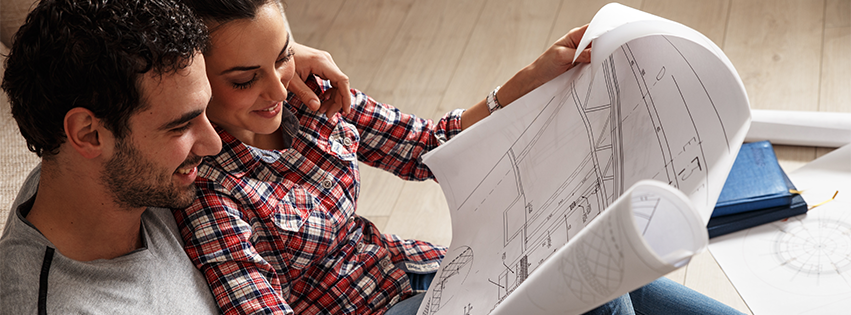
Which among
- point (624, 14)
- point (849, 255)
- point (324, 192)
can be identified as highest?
point (624, 14)

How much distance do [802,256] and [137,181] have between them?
1132 millimetres

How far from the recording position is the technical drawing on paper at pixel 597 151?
576 millimetres

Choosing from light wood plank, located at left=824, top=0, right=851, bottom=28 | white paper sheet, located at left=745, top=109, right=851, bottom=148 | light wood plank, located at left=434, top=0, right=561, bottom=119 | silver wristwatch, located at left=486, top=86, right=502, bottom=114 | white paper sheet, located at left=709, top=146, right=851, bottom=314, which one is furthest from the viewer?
light wood plank, located at left=434, top=0, right=561, bottom=119

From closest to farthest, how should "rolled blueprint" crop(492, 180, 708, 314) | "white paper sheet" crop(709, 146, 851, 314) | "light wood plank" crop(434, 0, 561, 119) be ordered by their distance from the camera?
"rolled blueprint" crop(492, 180, 708, 314) → "white paper sheet" crop(709, 146, 851, 314) → "light wood plank" crop(434, 0, 561, 119)

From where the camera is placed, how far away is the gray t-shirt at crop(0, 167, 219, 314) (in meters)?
0.67

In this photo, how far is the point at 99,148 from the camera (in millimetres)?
677

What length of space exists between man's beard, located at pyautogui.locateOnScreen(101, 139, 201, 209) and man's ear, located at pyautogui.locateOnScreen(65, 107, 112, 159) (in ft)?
0.06

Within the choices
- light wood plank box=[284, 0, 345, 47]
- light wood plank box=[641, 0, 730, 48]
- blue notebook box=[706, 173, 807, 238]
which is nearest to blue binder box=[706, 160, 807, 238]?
blue notebook box=[706, 173, 807, 238]

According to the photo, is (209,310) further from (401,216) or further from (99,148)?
(401,216)

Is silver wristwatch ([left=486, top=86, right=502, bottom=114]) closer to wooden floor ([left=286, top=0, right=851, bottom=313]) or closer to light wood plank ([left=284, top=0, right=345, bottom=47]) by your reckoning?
wooden floor ([left=286, top=0, right=851, bottom=313])

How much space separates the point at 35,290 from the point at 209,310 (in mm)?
199

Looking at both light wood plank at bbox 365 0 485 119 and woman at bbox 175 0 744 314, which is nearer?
woman at bbox 175 0 744 314

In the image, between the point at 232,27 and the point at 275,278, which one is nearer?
the point at 232,27

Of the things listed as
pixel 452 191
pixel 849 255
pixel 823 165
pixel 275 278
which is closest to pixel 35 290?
pixel 275 278
